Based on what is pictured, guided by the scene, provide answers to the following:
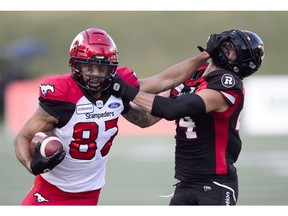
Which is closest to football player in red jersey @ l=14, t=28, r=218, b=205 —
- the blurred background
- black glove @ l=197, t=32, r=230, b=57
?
black glove @ l=197, t=32, r=230, b=57

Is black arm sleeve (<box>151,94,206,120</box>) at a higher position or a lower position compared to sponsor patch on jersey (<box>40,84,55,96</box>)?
lower

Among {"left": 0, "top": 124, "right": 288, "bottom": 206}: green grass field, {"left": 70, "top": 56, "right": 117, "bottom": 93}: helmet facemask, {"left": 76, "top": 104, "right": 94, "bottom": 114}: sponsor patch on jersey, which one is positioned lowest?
{"left": 0, "top": 124, "right": 288, "bottom": 206}: green grass field

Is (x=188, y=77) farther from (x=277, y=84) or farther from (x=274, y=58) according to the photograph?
(x=274, y=58)

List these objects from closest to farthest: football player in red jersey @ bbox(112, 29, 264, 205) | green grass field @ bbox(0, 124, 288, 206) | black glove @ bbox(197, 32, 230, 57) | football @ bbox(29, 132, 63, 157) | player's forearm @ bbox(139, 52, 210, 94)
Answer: football @ bbox(29, 132, 63, 157) → football player in red jersey @ bbox(112, 29, 264, 205) → black glove @ bbox(197, 32, 230, 57) → player's forearm @ bbox(139, 52, 210, 94) → green grass field @ bbox(0, 124, 288, 206)

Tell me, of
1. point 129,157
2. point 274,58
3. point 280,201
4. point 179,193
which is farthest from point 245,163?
point 274,58

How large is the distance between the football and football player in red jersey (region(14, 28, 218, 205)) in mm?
37

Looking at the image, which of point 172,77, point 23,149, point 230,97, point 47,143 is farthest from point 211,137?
point 23,149

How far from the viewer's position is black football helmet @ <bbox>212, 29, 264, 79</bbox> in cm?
427

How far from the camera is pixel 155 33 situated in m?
22.5

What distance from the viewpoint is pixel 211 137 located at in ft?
14.1

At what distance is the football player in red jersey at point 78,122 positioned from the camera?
3.99 metres

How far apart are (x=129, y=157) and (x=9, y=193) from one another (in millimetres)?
3154

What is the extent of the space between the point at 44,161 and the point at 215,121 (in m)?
1.14

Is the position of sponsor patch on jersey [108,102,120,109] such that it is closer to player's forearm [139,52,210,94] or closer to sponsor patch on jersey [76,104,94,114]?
sponsor patch on jersey [76,104,94,114]
